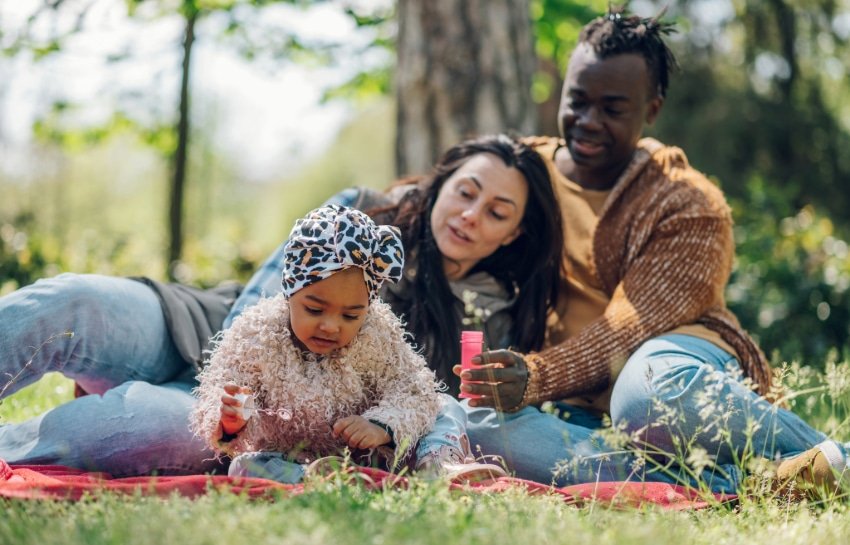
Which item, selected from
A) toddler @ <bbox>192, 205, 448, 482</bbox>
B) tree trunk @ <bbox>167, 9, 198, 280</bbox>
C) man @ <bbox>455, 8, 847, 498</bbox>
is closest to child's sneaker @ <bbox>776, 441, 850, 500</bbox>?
man @ <bbox>455, 8, 847, 498</bbox>

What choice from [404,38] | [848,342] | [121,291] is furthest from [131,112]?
[848,342]

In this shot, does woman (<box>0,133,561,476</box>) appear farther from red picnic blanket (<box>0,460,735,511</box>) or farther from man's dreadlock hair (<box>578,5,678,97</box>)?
man's dreadlock hair (<box>578,5,678,97</box>)

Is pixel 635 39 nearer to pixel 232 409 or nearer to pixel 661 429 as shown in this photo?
pixel 661 429

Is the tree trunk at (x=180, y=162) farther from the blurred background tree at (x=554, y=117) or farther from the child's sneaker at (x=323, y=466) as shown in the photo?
the child's sneaker at (x=323, y=466)

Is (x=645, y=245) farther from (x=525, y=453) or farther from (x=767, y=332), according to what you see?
(x=767, y=332)

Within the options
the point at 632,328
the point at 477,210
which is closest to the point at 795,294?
the point at 632,328

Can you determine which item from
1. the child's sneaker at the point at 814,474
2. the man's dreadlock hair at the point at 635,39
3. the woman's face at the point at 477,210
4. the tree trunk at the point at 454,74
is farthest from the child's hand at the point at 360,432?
the tree trunk at the point at 454,74

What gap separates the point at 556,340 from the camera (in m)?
3.86

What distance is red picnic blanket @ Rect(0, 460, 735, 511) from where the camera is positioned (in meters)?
2.40

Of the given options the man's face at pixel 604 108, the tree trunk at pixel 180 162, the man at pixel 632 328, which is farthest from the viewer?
the tree trunk at pixel 180 162

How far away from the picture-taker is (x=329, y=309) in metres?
2.79

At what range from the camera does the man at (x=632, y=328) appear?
3014 mm

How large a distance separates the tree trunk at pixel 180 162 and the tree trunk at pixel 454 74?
3.07 meters

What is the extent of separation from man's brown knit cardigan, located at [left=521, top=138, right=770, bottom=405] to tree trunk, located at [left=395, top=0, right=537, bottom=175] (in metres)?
1.74
